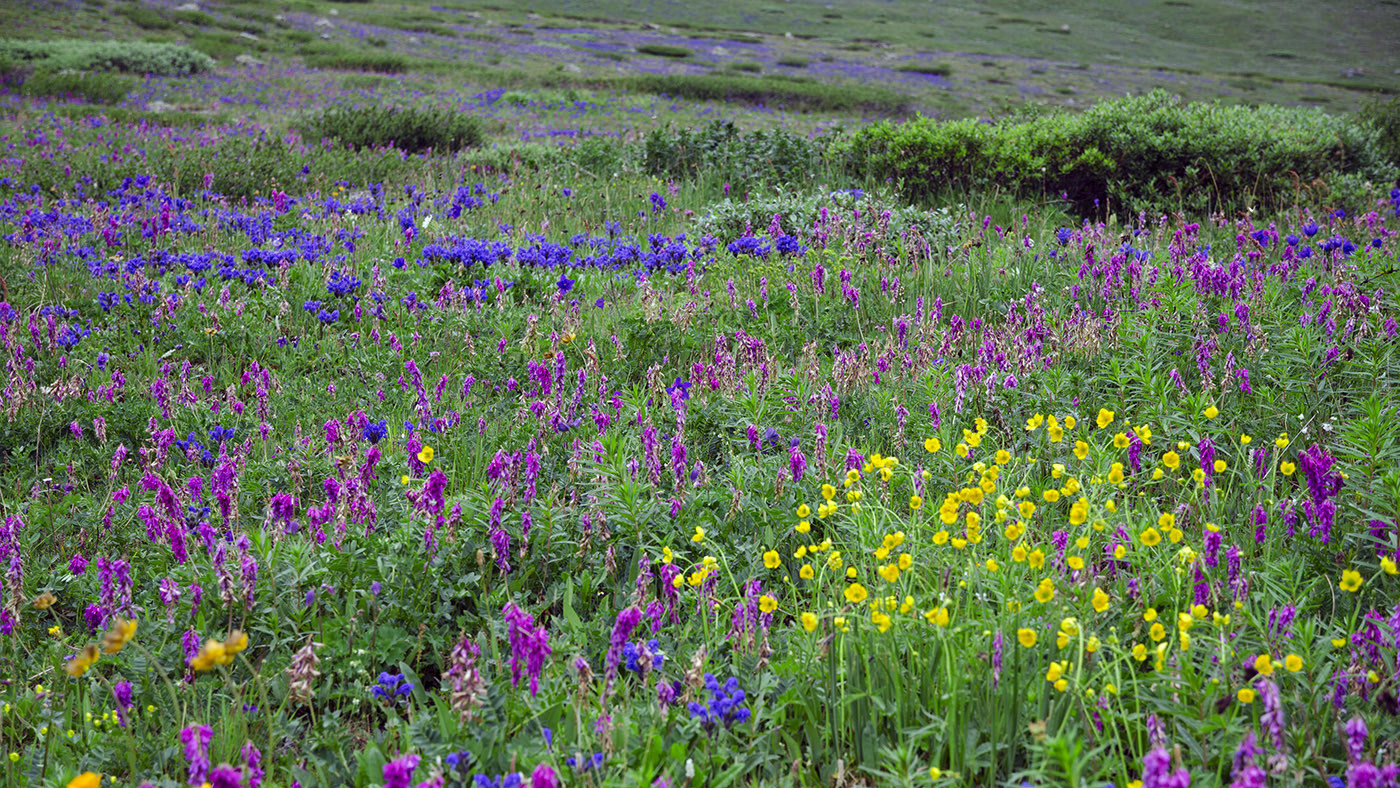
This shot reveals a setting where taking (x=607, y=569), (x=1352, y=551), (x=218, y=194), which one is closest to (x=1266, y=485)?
(x=1352, y=551)

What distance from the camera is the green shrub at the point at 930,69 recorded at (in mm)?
40450

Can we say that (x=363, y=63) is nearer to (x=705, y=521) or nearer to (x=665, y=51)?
(x=665, y=51)

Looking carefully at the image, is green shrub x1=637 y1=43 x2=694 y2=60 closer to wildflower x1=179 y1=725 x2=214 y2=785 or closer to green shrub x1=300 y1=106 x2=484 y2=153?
green shrub x1=300 y1=106 x2=484 y2=153

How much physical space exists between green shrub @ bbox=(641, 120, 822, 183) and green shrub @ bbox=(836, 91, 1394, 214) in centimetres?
97

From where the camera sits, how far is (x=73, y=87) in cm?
1798

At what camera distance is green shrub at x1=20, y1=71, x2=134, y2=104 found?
17.5 meters

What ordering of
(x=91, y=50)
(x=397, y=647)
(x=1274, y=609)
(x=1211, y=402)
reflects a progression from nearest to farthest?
(x=1274, y=609) < (x=397, y=647) < (x=1211, y=402) < (x=91, y=50)

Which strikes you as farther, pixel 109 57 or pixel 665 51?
pixel 665 51

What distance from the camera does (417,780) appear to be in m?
1.90

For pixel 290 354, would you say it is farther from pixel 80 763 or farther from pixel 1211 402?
pixel 1211 402

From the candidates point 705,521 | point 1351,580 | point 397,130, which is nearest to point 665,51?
point 397,130

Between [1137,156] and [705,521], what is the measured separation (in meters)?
7.90

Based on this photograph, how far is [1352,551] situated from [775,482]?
1.84 m

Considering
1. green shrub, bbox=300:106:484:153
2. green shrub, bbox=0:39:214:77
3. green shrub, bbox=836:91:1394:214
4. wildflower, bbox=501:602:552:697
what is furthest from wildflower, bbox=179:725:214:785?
green shrub, bbox=0:39:214:77
